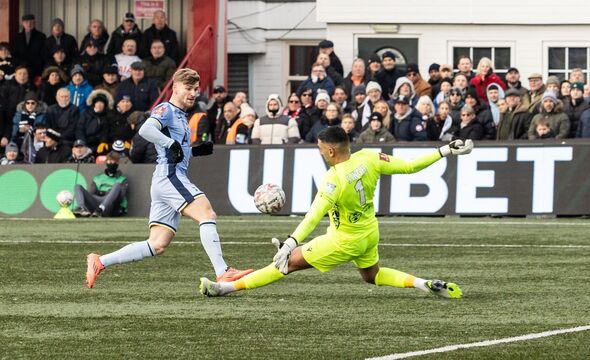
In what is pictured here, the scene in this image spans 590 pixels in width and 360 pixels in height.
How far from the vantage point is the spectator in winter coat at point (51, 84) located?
26.2 m

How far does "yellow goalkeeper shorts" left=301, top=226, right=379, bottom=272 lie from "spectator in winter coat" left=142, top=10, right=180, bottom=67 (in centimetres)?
1678

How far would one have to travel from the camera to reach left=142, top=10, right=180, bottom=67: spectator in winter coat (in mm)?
27453

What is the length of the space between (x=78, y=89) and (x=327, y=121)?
5247 millimetres

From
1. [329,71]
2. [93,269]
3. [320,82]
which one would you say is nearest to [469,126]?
[320,82]

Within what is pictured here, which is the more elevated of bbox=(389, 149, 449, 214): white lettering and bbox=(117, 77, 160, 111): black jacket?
bbox=(117, 77, 160, 111): black jacket

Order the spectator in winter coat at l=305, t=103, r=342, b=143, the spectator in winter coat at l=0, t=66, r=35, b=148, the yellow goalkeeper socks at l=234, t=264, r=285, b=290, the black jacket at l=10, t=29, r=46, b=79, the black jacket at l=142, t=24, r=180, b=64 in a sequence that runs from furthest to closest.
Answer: the black jacket at l=10, t=29, r=46, b=79 < the black jacket at l=142, t=24, r=180, b=64 < the spectator in winter coat at l=0, t=66, r=35, b=148 < the spectator in winter coat at l=305, t=103, r=342, b=143 < the yellow goalkeeper socks at l=234, t=264, r=285, b=290

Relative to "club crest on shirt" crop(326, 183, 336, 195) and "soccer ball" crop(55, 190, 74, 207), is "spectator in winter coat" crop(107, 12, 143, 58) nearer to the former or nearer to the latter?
"soccer ball" crop(55, 190, 74, 207)

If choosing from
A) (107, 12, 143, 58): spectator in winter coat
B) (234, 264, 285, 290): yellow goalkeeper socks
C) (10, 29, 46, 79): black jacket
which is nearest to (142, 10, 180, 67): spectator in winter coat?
(107, 12, 143, 58): spectator in winter coat

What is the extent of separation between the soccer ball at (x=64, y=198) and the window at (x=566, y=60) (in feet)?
33.9

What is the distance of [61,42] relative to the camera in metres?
27.9

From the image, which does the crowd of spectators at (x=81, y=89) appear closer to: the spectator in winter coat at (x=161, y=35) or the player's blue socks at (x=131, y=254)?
the spectator in winter coat at (x=161, y=35)

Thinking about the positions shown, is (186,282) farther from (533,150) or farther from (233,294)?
(533,150)

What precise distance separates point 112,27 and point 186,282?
59.6 ft

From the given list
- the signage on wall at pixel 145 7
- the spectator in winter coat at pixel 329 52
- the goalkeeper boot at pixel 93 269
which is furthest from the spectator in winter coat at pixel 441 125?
the goalkeeper boot at pixel 93 269
